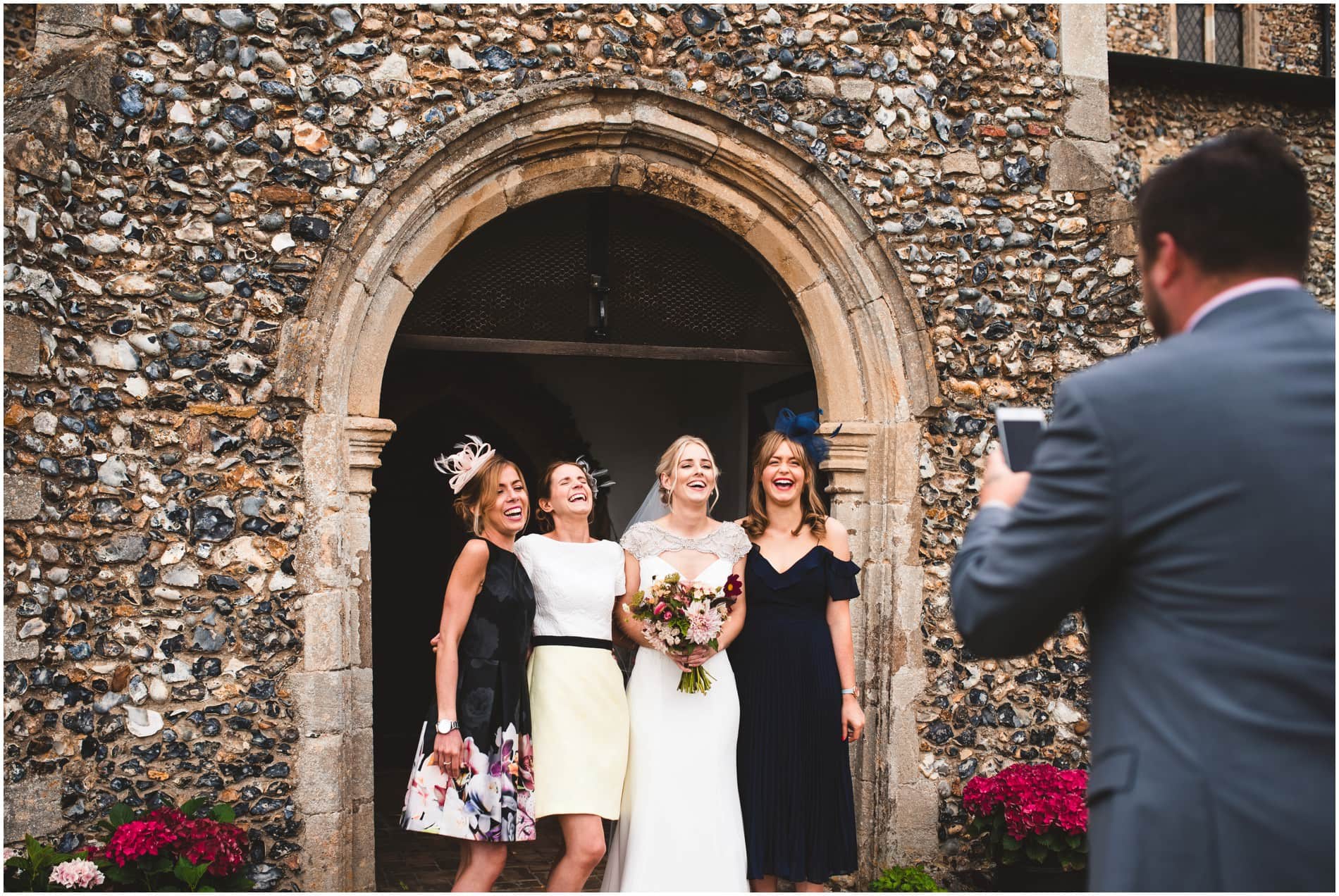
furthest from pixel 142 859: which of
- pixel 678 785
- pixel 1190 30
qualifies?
pixel 1190 30

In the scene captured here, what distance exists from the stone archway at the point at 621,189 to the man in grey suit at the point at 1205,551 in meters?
3.34

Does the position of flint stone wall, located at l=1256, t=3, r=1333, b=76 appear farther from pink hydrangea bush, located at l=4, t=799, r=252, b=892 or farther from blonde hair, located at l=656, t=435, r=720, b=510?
→ pink hydrangea bush, located at l=4, t=799, r=252, b=892

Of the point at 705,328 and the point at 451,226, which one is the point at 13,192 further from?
the point at 705,328

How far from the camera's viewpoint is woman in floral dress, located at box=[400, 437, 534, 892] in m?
3.82

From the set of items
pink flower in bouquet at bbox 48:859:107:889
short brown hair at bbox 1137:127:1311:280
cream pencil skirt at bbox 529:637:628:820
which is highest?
short brown hair at bbox 1137:127:1311:280

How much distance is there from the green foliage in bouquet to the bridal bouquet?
A: 5.37 ft

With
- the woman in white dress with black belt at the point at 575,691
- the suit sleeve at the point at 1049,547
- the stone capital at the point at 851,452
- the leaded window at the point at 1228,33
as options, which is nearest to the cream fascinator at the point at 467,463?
the woman in white dress with black belt at the point at 575,691

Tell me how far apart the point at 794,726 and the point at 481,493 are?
135cm

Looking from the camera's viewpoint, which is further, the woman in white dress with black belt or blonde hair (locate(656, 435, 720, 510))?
blonde hair (locate(656, 435, 720, 510))

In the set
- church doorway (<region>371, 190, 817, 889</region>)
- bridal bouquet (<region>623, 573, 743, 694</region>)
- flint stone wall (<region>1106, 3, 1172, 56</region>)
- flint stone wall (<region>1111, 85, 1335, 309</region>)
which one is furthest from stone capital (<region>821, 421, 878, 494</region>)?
flint stone wall (<region>1106, 3, 1172, 56</region>)

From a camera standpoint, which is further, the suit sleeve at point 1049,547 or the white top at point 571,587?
the white top at point 571,587

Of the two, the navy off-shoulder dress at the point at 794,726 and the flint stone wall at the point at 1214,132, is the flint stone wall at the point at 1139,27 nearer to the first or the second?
the flint stone wall at the point at 1214,132

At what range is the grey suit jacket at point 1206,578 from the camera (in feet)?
4.86

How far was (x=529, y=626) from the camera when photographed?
13.2 ft
